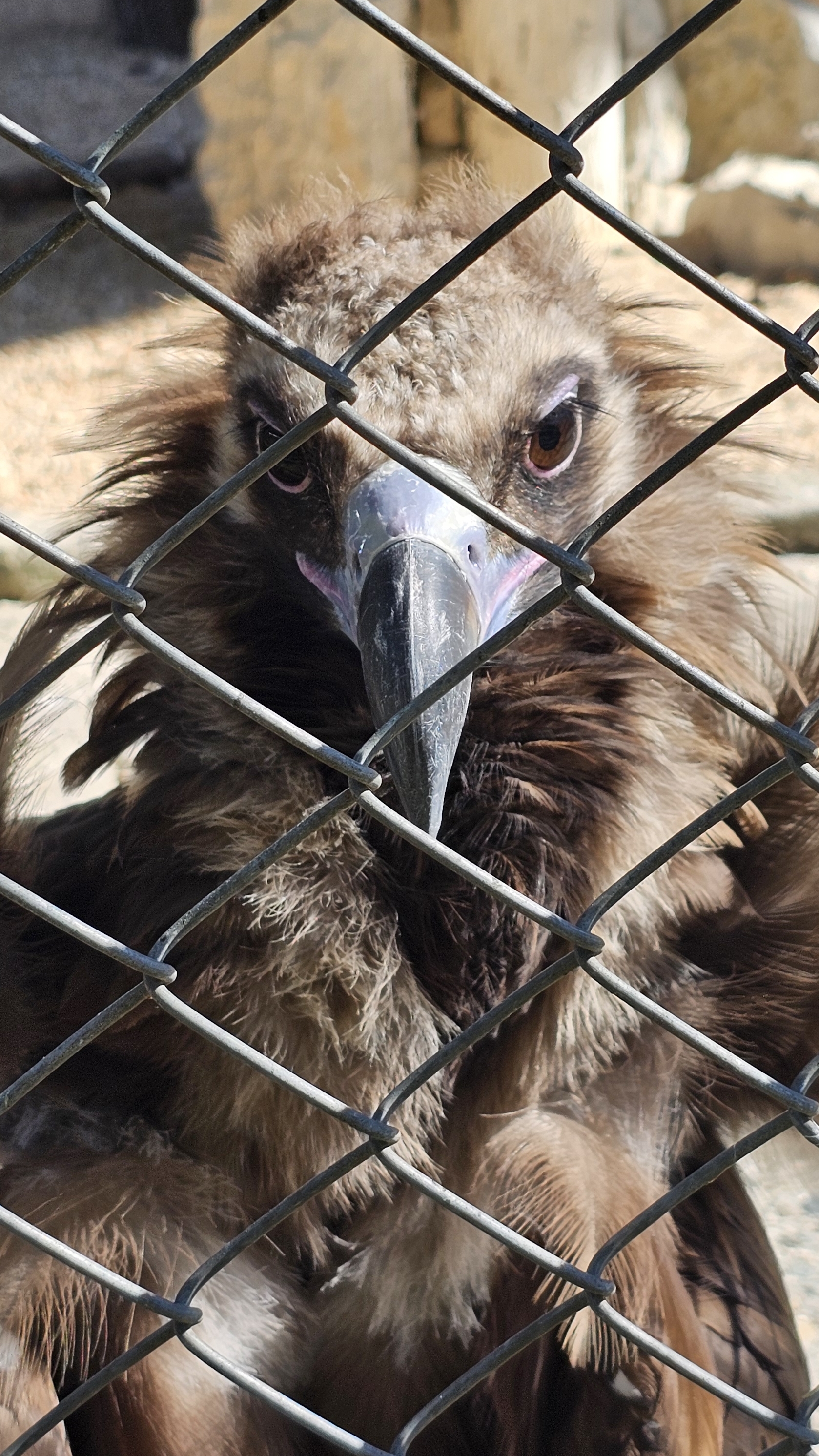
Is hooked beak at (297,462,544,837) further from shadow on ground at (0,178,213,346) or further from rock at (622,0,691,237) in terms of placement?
rock at (622,0,691,237)

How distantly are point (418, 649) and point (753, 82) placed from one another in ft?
21.4

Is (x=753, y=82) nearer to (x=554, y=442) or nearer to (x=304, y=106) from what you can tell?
(x=304, y=106)

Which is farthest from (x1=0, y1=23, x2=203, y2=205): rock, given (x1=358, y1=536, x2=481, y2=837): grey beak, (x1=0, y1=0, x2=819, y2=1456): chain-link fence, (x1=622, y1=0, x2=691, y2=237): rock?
(x1=0, y1=0, x2=819, y2=1456): chain-link fence

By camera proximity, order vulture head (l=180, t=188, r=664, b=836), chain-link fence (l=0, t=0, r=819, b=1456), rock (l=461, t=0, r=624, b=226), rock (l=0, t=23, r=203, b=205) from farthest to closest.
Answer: rock (l=0, t=23, r=203, b=205)
rock (l=461, t=0, r=624, b=226)
vulture head (l=180, t=188, r=664, b=836)
chain-link fence (l=0, t=0, r=819, b=1456)

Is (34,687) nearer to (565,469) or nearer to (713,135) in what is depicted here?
(565,469)

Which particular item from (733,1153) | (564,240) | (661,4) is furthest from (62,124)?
(733,1153)

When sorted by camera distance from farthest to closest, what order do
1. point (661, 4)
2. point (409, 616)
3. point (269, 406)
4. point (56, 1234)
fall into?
point (661, 4) < point (269, 406) < point (56, 1234) < point (409, 616)

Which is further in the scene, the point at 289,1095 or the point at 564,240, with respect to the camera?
the point at 564,240

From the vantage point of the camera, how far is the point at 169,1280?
160 centimetres

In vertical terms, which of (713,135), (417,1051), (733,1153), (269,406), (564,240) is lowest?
(417,1051)

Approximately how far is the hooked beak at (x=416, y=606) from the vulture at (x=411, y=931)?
11 millimetres

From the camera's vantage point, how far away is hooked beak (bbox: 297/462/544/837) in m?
1.28

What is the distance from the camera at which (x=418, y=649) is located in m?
1.32

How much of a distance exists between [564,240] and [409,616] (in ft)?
2.88
